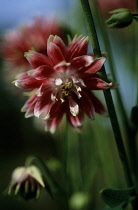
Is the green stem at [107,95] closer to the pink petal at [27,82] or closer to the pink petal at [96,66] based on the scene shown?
the pink petal at [96,66]

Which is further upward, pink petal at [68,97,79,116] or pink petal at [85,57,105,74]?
pink petal at [85,57,105,74]

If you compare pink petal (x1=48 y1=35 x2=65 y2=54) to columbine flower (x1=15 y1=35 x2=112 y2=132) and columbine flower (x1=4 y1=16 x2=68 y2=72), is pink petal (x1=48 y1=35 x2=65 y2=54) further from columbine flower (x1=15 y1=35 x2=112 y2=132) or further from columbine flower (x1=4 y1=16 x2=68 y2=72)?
columbine flower (x1=4 y1=16 x2=68 y2=72)

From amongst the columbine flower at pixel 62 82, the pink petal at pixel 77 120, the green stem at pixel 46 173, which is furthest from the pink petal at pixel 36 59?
the green stem at pixel 46 173

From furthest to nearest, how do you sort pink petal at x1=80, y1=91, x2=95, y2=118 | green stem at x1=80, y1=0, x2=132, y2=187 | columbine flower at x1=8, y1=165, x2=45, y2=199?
columbine flower at x1=8, y1=165, x2=45, y2=199
pink petal at x1=80, y1=91, x2=95, y2=118
green stem at x1=80, y1=0, x2=132, y2=187

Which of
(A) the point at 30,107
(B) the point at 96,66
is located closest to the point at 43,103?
(A) the point at 30,107

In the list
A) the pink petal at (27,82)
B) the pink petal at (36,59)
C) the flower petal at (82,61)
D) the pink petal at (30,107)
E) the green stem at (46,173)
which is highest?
the pink petal at (36,59)

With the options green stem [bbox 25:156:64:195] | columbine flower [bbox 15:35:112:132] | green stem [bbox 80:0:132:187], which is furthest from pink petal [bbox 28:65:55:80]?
green stem [bbox 25:156:64:195]

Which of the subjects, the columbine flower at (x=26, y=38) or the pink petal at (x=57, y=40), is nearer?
the pink petal at (x=57, y=40)
